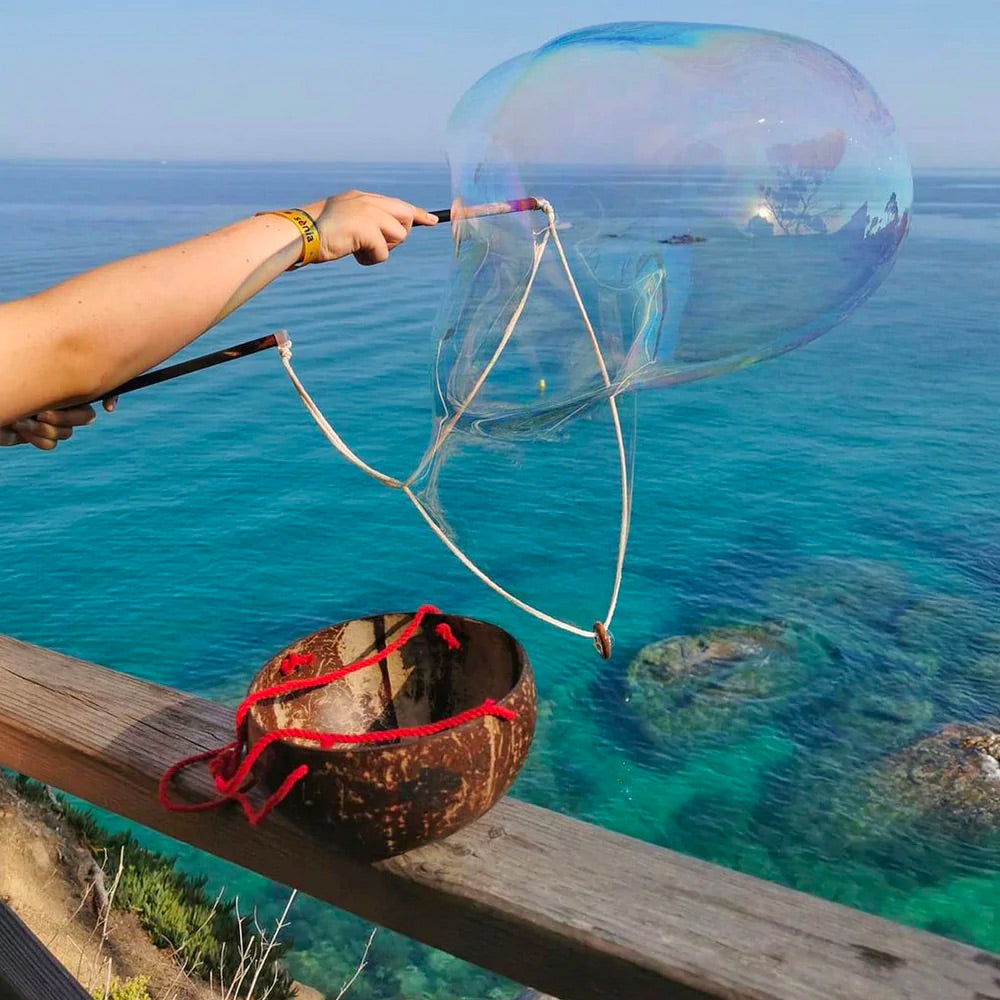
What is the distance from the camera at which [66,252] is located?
50625mm

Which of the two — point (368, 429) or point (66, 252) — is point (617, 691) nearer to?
point (368, 429)

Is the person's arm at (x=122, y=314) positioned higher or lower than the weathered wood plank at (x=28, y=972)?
higher

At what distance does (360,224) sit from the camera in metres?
1.73

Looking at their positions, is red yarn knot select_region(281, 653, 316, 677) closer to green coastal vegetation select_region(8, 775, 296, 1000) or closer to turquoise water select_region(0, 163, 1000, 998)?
turquoise water select_region(0, 163, 1000, 998)

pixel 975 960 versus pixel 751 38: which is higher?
pixel 751 38

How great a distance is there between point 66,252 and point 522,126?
53054 millimetres

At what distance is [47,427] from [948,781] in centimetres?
1212

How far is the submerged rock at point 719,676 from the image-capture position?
13.2m

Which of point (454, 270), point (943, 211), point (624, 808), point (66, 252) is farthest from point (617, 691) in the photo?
point (943, 211)

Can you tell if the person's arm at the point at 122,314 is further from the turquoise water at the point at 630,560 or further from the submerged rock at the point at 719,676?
the submerged rock at the point at 719,676

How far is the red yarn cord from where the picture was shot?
1475mm

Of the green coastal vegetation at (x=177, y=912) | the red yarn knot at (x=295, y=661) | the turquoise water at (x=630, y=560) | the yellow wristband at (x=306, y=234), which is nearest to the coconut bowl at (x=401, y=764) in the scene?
the red yarn knot at (x=295, y=661)

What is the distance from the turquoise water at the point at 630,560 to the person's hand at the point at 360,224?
6.32ft

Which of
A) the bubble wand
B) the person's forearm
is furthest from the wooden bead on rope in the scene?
the person's forearm
